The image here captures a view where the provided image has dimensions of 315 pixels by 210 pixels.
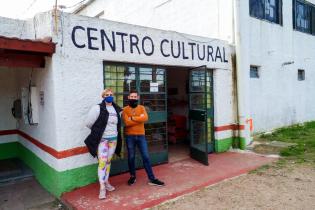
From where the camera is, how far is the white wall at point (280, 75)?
31.7 feet

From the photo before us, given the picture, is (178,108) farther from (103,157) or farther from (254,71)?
(103,157)

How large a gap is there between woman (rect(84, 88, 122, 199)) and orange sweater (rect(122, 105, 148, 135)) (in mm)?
310

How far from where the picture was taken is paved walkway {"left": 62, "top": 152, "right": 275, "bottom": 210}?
4520 mm

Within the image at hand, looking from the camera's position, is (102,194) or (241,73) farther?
(241,73)

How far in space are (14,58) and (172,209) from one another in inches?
146

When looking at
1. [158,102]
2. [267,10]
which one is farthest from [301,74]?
[158,102]

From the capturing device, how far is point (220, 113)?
777 centimetres

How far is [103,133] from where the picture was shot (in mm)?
4660

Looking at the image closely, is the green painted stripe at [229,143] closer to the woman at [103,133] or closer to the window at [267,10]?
the woman at [103,133]

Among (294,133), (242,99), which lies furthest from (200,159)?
(294,133)

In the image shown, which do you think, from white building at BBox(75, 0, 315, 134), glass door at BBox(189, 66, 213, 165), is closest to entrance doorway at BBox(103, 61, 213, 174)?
glass door at BBox(189, 66, 213, 165)

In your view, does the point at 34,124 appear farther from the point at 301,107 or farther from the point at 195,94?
the point at 301,107

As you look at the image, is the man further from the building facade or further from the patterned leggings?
the building facade

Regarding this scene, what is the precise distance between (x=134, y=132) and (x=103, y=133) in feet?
2.37
